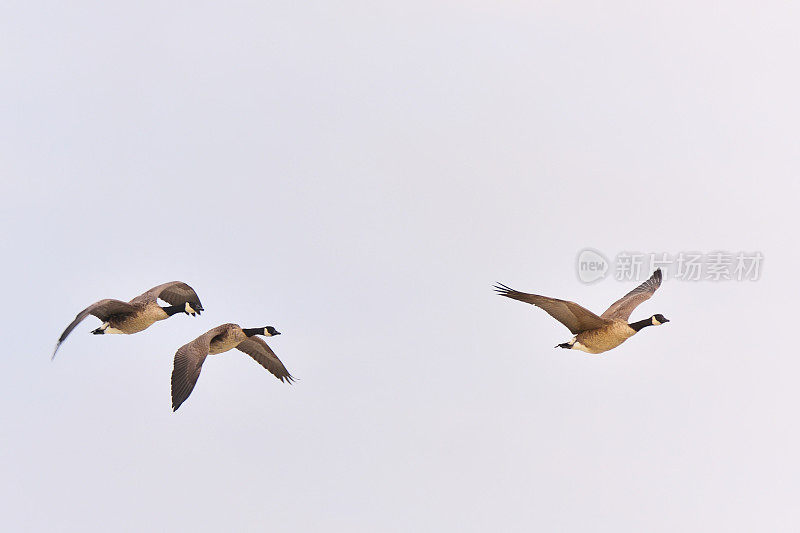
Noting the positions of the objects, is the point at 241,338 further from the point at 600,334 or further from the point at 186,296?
the point at 600,334

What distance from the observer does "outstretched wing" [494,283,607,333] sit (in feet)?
53.3

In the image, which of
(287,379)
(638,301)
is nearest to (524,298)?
(638,301)

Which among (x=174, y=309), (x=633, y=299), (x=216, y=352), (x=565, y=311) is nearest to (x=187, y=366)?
(x=216, y=352)

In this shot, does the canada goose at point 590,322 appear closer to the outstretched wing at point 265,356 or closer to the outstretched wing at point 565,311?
the outstretched wing at point 565,311

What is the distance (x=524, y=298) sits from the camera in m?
16.3

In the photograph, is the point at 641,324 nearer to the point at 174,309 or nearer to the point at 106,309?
the point at 174,309

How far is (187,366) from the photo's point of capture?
17.0 m

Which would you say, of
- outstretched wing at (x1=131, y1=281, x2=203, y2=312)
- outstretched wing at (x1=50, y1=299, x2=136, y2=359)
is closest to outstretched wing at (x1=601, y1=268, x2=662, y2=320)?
outstretched wing at (x1=131, y1=281, x2=203, y2=312)

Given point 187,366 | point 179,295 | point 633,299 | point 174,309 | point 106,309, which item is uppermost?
point 633,299

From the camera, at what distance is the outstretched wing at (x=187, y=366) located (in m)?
16.5

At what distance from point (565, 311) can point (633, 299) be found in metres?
3.34

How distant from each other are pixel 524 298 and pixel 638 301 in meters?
4.60

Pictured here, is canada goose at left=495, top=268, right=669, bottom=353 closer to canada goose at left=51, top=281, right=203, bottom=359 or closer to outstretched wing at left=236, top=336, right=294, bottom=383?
outstretched wing at left=236, top=336, right=294, bottom=383

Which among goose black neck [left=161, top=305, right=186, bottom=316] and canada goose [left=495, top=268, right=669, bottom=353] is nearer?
canada goose [left=495, top=268, right=669, bottom=353]
